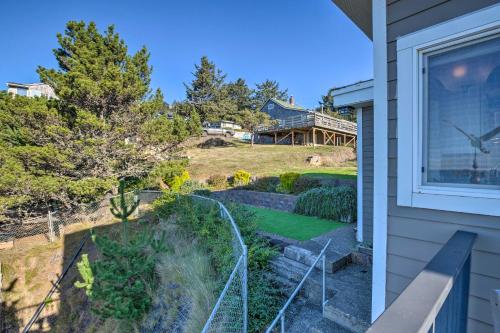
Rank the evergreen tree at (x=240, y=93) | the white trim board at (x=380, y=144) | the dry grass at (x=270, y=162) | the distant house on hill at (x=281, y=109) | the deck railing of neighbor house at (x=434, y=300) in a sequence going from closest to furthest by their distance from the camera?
the deck railing of neighbor house at (x=434, y=300)
the white trim board at (x=380, y=144)
the dry grass at (x=270, y=162)
the distant house on hill at (x=281, y=109)
the evergreen tree at (x=240, y=93)

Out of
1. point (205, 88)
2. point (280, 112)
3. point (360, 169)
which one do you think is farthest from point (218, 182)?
point (205, 88)

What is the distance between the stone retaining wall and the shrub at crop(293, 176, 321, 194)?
0.73 m

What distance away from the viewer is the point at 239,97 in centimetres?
3881

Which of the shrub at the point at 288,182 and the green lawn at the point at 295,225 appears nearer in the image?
the green lawn at the point at 295,225

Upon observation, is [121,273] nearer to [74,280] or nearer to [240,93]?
[74,280]

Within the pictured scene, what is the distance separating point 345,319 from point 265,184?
855 cm

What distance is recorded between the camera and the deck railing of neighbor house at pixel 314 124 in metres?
21.1

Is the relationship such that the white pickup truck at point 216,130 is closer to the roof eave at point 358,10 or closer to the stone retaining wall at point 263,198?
the stone retaining wall at point 263,198

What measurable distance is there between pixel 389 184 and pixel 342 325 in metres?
1.87

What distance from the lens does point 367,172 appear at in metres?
4.69

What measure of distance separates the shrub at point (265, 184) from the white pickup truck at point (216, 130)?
65.9 feet

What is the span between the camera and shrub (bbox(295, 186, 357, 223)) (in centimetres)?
652

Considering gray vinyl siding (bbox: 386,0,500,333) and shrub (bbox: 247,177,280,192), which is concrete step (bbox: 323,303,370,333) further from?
shrub (bbox: 247,177,280,192)

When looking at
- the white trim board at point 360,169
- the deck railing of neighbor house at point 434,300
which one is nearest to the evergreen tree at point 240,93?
the white trim board at point 360,169
